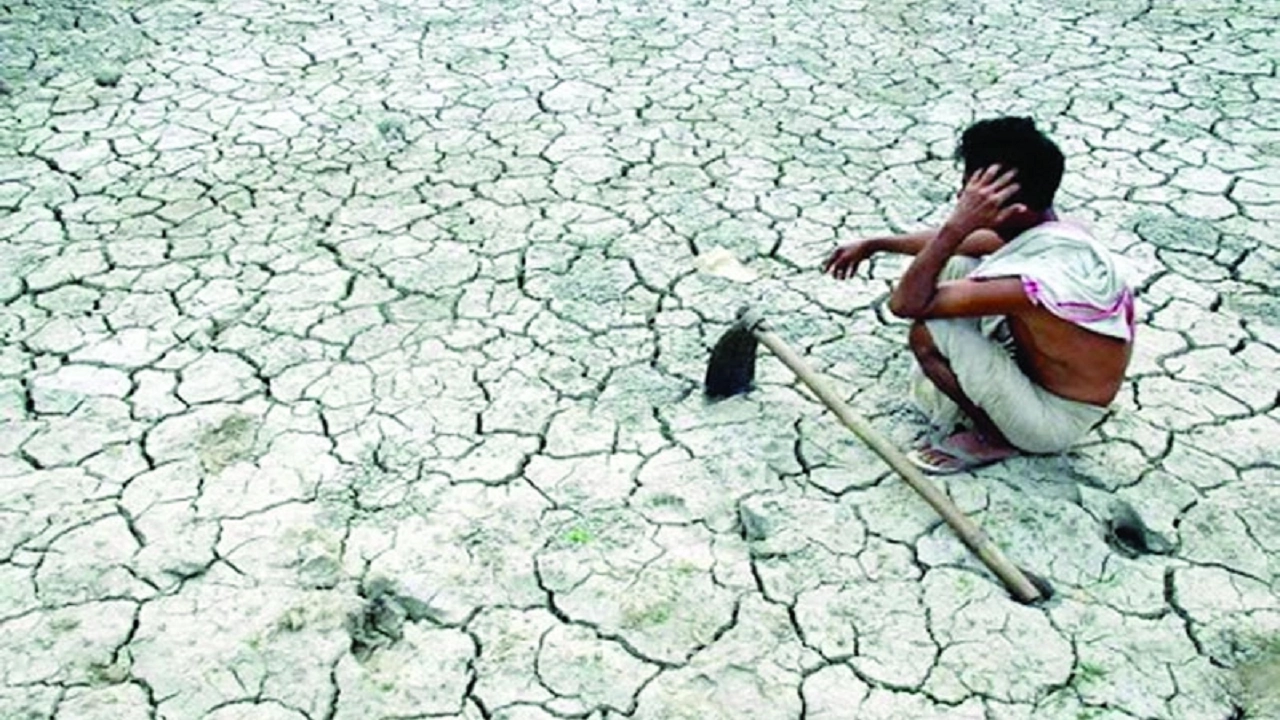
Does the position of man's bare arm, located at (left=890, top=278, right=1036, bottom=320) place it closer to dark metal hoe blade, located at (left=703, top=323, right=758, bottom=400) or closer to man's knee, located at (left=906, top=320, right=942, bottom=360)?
man's knee, located at (left=906, top=320, right=942, bottom=360)

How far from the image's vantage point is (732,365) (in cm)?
312

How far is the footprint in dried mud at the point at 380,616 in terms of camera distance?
96.4 inches

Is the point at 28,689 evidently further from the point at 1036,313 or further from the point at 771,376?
the point at 1036,313

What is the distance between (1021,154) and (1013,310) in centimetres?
35

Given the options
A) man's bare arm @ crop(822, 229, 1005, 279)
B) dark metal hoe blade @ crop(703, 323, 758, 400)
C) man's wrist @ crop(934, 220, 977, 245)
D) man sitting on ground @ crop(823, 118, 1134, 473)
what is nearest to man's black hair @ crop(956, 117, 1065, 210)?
man sitting on ground @ crop(823, 118, 1134, 473)

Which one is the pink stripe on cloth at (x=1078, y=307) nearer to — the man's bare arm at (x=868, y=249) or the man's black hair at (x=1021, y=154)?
the man's black hair at (x=1021, y=154)

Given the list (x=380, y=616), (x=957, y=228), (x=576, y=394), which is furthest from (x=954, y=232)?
(x=380, y=616)

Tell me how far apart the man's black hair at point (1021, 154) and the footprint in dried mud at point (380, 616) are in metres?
1.61

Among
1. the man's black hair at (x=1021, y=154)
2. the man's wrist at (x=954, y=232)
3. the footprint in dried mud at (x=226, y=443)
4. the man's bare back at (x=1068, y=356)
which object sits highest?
the man's black hair at (x=1021, y=154)

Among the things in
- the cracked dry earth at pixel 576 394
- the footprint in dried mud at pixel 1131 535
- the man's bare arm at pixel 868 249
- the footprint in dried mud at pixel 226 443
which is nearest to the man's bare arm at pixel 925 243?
the man's bare arm at pixel 868 249

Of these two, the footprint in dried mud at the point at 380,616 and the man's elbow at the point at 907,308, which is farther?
the man's elbow at the point at 907,308

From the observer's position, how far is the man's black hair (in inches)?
97.6

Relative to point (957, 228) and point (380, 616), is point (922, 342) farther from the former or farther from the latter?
point (380, 616)

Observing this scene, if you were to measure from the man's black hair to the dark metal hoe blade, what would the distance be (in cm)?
76
